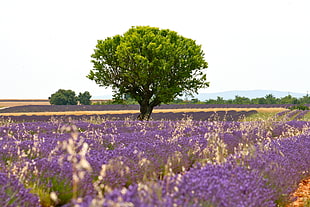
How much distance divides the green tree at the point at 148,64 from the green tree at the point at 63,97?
29255mm

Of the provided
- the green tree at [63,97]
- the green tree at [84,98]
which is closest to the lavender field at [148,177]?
the green tree at [63,97]

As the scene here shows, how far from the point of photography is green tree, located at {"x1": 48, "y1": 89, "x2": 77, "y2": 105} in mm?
48406

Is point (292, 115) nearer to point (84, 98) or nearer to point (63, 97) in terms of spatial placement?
point (63, 97)

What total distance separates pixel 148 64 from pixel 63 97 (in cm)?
3300

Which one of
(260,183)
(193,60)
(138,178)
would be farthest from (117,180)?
(193,60)

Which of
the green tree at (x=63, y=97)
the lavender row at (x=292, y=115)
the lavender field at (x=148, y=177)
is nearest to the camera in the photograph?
the lavender field at (x=148, y=177)

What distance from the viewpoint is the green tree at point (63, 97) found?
48406 mm

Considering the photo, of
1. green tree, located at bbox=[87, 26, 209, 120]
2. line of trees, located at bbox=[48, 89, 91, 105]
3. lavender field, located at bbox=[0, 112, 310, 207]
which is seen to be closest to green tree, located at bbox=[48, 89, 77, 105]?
line of trees, located at bbox=[48, 89, 91, 105]

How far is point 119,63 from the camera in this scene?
1930cm

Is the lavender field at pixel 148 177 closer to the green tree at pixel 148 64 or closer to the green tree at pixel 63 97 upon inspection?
the green tree at pixel 148 64

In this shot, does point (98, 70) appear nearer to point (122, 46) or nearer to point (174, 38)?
point (122, 46)

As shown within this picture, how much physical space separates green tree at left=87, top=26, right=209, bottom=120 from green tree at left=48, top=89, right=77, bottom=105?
2925cm

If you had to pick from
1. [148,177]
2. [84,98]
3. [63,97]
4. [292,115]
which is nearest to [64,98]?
[63,97]

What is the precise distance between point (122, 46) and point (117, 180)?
13.9 metres
